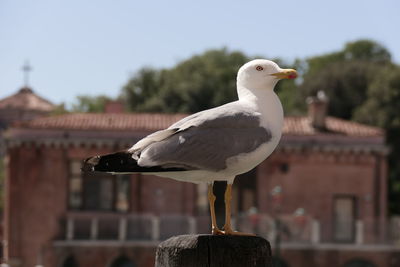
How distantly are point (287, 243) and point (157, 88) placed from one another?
3752 cm

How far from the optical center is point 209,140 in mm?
6289

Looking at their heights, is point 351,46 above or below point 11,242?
above

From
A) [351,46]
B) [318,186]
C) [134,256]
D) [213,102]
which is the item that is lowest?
[134,256]

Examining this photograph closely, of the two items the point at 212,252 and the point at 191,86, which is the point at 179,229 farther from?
the point at 212,252

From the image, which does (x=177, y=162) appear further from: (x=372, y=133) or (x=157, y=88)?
(x=157, y=88)

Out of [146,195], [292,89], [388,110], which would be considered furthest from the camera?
[292,89]

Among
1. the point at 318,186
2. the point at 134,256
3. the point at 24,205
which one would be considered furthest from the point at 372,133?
the point at 24,205

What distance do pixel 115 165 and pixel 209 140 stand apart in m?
0.65

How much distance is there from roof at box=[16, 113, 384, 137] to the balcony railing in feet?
13.1

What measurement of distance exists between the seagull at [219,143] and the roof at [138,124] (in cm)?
4186

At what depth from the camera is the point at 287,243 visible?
153 feet

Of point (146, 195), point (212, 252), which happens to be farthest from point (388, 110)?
point (212, 252)

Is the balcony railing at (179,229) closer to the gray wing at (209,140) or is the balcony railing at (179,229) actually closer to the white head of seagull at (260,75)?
the white head of seagull at (260,75)

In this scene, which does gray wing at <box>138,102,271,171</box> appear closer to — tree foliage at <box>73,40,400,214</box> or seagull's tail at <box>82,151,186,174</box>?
seagull's tail at <box>82,151,186,174</box>
